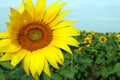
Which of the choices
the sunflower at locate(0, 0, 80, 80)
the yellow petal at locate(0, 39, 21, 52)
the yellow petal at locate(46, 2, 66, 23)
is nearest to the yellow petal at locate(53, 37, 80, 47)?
the sunflower at locate(0, 0, 80, 80)

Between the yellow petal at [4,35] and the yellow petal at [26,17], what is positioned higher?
the yellow petal at [26,17]

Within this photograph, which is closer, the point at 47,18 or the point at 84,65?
the point at 47,18

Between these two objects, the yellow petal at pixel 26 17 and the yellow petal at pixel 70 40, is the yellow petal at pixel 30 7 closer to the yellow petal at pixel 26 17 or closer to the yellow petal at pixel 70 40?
the yellow petal at pixel 26 17

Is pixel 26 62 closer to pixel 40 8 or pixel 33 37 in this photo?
pixel 33 37

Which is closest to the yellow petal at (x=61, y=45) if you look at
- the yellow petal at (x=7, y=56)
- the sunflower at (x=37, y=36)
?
the sunflower at (x=37, y=36)

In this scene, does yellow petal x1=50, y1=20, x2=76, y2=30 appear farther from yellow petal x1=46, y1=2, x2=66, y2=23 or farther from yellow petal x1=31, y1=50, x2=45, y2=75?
yellow petal x1=31, y1=50, x2=45, y2=75

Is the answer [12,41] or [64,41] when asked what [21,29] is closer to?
[12,41]

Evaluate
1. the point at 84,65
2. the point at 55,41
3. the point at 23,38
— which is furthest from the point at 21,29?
the point at 84,65
